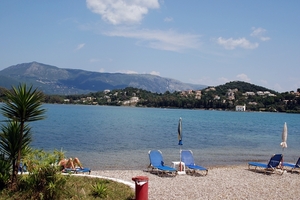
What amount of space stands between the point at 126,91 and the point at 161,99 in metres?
32.7

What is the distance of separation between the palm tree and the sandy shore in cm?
324

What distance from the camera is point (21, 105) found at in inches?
289

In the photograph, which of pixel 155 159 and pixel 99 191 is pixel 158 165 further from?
pixel 99 191

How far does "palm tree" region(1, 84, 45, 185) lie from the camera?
7.30 meters

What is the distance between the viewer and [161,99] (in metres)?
168

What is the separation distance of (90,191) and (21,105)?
257cm

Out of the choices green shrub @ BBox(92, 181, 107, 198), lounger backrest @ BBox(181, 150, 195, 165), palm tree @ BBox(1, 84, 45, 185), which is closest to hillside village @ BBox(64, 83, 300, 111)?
lounger backrest @ BBox(181, 150, 195, 165)

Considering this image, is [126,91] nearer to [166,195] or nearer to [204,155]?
[204,155]

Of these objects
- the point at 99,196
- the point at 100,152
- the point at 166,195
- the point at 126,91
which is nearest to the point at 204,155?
the point at 100,152

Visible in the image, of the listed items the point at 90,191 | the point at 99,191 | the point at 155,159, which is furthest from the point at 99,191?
the point at 155,159

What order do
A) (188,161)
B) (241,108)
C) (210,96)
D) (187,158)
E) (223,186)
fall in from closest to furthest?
(223,186), (188,161), (187,158), (241,108), (210,96)

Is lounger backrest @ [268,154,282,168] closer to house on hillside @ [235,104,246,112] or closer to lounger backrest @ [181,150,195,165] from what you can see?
lounger backrest @ [181,150,195,165]

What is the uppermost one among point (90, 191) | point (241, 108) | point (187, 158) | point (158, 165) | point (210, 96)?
point (210, 96)

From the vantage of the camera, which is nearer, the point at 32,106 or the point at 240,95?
the point at 32,106
